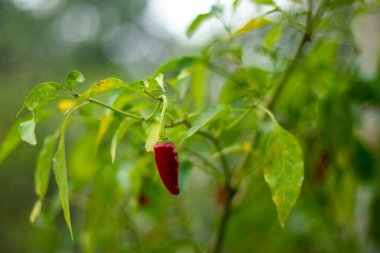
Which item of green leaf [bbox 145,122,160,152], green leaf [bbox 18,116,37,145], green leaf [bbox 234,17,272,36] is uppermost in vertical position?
green leaf [bbox 18,116,37,145]

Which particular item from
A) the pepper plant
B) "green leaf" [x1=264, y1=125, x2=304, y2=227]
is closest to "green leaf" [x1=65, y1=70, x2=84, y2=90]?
the pepper plant

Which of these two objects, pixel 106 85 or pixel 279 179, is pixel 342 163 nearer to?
pixel 279 179

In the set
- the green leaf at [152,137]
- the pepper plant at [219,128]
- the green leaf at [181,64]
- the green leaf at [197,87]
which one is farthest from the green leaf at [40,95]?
the green leaf at [197,87]

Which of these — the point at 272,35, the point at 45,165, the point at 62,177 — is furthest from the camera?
the point at 272,35

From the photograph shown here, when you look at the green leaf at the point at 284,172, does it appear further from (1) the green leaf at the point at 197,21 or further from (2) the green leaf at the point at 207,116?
(1) the green leaf at the point at 197,21

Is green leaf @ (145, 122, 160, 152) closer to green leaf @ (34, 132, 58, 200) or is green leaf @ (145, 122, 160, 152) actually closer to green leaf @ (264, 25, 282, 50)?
green leaf @ (34, 132, 58, 200)

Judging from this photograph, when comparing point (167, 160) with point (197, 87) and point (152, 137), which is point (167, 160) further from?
point (197, 87)

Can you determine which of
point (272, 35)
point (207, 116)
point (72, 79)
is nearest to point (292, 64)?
point (272, 35)
